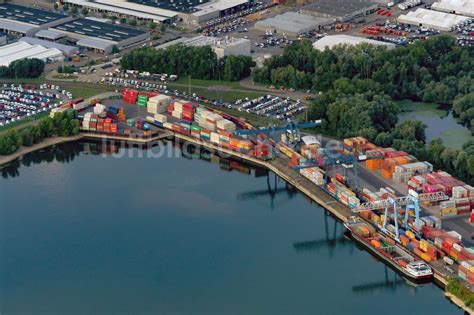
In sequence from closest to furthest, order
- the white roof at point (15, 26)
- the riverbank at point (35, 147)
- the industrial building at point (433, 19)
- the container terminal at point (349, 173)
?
the container terminal at point (349, 173)
the riverbank at point (35, 147)
the industrial building at point (433, 19)
the white roof at point (15, 26)

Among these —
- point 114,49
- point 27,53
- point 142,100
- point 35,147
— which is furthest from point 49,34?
point 35,147

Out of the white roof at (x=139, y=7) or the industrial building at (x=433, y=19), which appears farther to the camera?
the white roof at (x=139, y=7)

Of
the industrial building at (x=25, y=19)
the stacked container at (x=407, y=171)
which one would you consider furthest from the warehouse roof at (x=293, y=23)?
the stacked container at (x=407, y=171)

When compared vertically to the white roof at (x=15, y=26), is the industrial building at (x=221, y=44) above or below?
below

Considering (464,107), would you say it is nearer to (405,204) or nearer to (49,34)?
(405,204)

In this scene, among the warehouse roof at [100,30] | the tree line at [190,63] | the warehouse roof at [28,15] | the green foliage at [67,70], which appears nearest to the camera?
the tree line at [190,63]

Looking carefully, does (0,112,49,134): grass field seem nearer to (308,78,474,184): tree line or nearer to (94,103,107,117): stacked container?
(94,103,107,117): stacked container

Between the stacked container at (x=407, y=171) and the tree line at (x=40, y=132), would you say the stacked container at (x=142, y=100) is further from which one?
the stacked container at (x=407, y=171)
